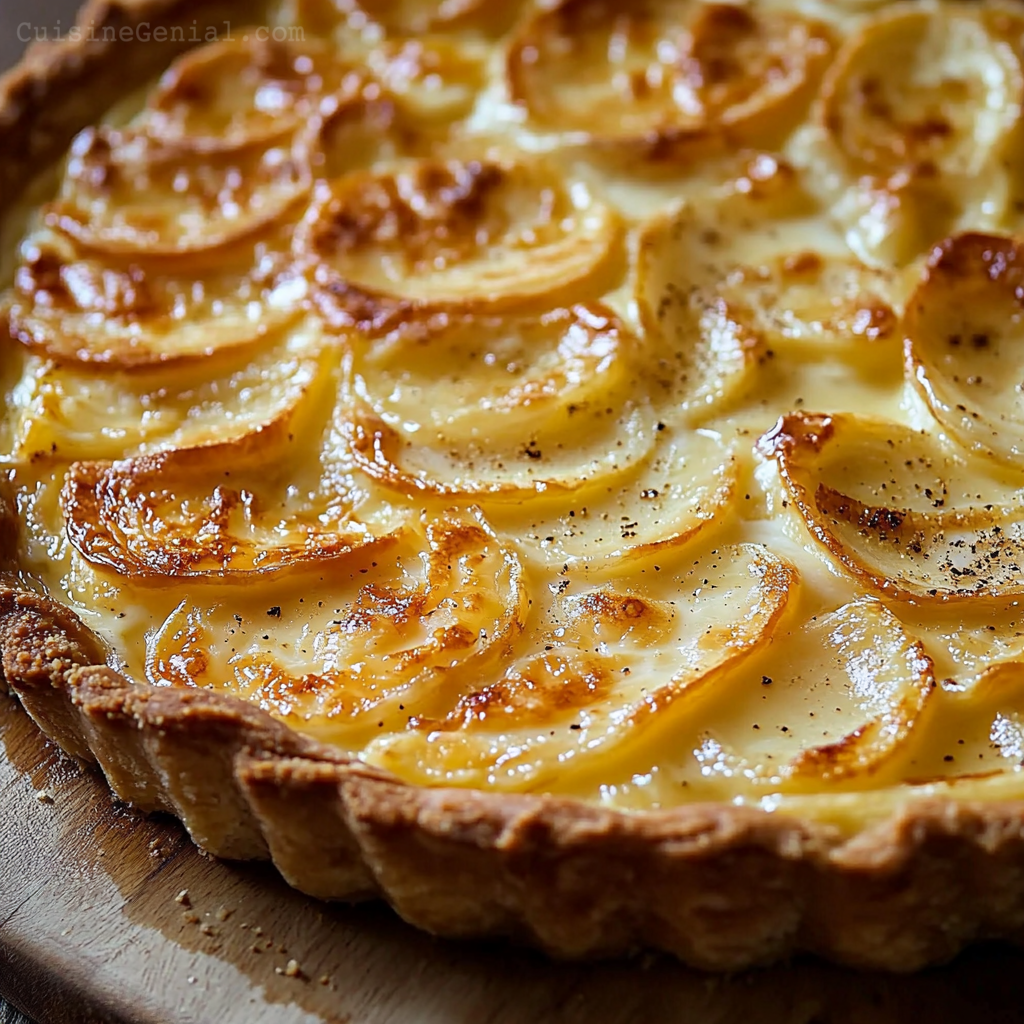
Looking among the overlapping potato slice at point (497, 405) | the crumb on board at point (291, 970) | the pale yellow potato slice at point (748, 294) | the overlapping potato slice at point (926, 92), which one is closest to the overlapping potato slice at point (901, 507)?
the pale yellow potato slice at point (748, 294)

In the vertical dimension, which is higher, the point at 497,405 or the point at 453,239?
the point at 453,239

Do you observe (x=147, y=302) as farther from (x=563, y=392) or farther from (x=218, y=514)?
(x=563, y=392)

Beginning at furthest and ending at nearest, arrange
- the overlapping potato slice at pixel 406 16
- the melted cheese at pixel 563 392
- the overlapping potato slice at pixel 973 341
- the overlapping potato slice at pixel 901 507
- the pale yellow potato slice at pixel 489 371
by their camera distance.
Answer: the overlapping potato slice at pixel 406 16 < the pale yellow potato slice at pixel 489 371 < the overlapping potato slice at pixel 973 341 < the overlapping potato slice at pixel 901 507 < the melted cheese at pixel 563 392

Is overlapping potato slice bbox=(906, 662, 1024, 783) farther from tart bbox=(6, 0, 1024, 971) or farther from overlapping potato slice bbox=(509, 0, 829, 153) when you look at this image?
overlapping potato slice bbox=(509, 0, 829, 153)

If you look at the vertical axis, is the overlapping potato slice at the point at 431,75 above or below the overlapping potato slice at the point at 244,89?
below

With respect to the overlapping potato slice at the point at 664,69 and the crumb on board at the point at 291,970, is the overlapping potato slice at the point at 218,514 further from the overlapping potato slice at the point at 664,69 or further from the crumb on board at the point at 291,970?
the overlapping potato slice at the point at 664,69

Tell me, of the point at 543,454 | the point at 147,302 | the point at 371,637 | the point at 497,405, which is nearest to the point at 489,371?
the point at 497,405

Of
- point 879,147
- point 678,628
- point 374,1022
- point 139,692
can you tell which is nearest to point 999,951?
point 678,628
